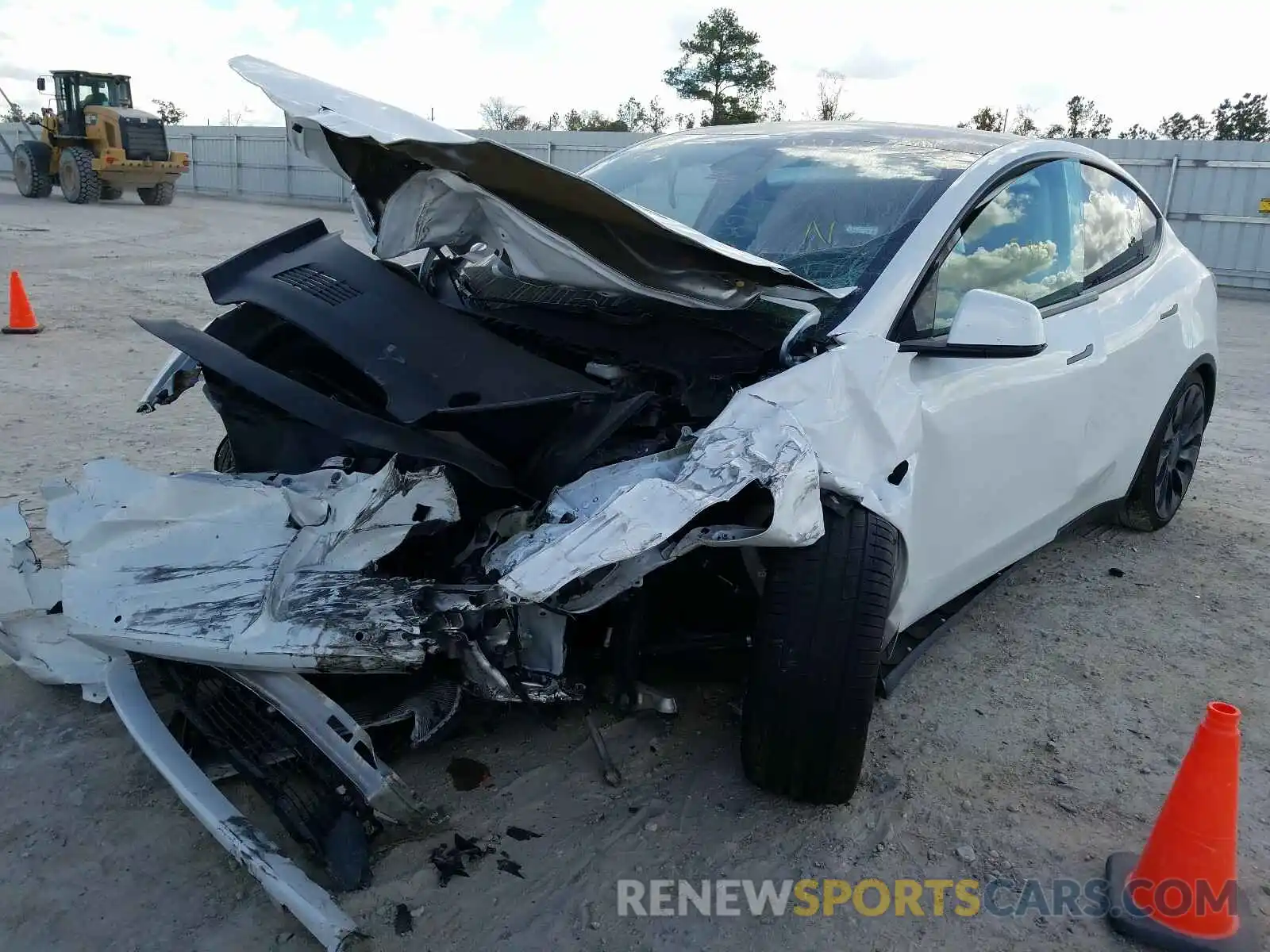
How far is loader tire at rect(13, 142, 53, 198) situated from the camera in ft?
73.7

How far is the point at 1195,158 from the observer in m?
16.5

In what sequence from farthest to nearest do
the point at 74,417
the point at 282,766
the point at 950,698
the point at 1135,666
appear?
1. the point at 74,417
2. the point at 1135,666
3. the point at 950,698
4. the point at 282,766

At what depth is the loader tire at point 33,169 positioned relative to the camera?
2245cm

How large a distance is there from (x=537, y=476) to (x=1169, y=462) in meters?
3.29

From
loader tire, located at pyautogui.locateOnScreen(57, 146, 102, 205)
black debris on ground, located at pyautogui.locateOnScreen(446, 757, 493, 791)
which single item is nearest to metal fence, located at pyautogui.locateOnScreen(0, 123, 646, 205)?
loader tire, located at pyautogui.locateOnScreen(57, 146, 102, 205)

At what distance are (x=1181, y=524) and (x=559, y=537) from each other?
3906 millimetres

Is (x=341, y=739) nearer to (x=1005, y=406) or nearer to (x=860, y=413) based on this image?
(x=860, y=413)

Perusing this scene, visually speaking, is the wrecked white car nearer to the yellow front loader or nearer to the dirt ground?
the dirt ground

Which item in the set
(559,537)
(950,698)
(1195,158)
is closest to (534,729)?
(559,537)

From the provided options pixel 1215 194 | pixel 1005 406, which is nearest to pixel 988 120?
pixel 1215 194

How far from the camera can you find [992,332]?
2627 mm

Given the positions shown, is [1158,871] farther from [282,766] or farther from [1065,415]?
[282,766]

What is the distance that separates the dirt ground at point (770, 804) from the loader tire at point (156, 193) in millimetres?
21268

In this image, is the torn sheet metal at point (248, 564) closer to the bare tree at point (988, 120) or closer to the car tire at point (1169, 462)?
the car tire at point (1169, 462)
